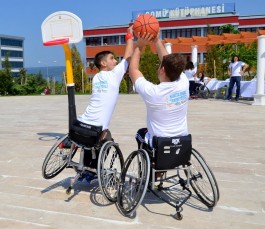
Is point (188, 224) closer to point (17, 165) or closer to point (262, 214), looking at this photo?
point (262, 214)

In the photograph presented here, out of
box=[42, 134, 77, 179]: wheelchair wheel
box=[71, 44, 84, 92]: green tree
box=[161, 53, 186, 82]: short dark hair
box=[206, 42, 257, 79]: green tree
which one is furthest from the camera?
box=[71, 44, 84, 92]: green tree

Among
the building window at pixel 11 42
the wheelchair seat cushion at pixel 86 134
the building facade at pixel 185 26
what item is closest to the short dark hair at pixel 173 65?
the wheelchair seat cushion at pixel 86 134

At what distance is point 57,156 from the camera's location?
4441 mm

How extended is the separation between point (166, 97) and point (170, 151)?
0.50m

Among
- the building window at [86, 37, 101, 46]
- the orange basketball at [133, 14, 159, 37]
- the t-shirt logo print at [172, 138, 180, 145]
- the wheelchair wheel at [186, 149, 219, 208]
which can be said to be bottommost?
the wheelchair wheel at [186, 149, 219, 208]

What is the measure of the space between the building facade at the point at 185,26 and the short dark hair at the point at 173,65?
142 ft

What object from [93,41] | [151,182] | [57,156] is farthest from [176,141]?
[93,41]

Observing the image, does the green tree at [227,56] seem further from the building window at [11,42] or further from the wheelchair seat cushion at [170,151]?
the building window at [11,42]

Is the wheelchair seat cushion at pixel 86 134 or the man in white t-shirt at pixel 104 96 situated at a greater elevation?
the man in white t-shirt at pixel 104 96

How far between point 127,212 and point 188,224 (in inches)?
22.7

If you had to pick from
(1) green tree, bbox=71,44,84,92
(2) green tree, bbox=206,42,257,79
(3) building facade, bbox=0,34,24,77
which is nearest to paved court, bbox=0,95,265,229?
(2) green tree, bbox=206,42,257,79

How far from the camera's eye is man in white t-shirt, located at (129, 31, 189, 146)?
3.46 meters

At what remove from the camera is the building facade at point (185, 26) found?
49872 millimetres

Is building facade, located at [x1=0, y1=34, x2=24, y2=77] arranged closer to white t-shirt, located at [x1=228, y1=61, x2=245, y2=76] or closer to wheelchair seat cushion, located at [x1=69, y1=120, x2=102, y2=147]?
white t-shirt, located at [x1=228, y1=61, x2=245, y2=76]
